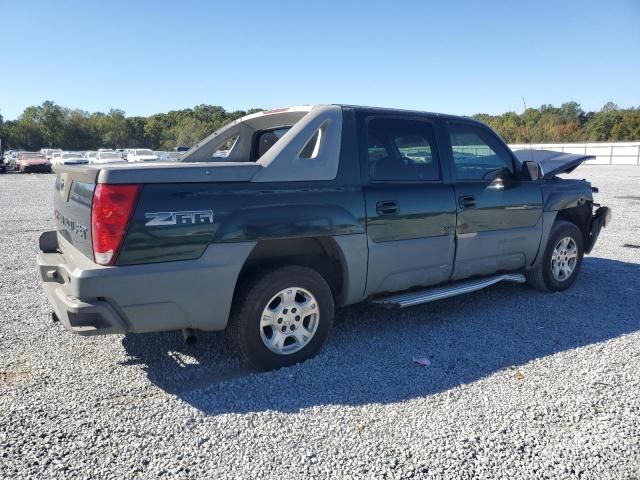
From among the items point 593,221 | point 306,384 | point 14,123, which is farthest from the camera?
point 14,123

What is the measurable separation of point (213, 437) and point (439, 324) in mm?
2552

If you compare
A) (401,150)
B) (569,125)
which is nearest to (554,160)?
(401,150)

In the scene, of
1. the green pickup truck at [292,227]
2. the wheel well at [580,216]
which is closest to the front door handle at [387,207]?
the green pickup truck at [292,227]

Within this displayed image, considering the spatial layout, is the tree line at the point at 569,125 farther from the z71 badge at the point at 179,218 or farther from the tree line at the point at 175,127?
the z71 badge at the point at 179,218

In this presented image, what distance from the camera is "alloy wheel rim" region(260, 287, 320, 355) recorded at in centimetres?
367

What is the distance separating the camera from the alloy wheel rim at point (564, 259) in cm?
569

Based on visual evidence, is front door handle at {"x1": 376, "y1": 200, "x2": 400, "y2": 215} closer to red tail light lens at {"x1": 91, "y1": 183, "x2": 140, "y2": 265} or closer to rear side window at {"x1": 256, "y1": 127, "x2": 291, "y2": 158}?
rear side window at {"x1": 256, "y1": 127, "x2": 291, "y2": 158}

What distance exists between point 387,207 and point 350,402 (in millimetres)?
1570

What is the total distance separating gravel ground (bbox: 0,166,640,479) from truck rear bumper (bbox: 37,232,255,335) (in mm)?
508

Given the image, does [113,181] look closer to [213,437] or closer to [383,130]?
[213,437]

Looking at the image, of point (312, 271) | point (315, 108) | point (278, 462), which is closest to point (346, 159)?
point (315, 108)

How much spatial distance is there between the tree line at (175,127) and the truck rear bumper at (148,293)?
190 ft

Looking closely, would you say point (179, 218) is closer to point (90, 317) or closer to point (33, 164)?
point (90, 317)

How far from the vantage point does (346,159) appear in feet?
13.0
